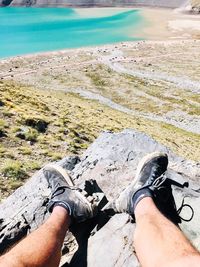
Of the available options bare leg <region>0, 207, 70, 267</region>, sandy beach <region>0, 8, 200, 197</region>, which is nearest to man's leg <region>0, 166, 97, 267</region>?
bare leg <region>0, 207, 70, 267</region>

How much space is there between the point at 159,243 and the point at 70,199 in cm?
270

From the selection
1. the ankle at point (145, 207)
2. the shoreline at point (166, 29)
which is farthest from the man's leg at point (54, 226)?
the shoreline at point (166, 29)

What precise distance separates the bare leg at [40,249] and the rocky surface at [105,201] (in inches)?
43.3

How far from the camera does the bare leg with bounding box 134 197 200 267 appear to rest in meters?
5.52

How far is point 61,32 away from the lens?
160125mm

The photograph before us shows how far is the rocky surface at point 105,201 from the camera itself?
795 centimetres

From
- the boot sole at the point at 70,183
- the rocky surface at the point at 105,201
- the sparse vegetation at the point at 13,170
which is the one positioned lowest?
the sparse vegetation at the point at 13,170

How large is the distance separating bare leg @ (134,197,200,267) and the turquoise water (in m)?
123

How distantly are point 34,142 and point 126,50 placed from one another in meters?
107

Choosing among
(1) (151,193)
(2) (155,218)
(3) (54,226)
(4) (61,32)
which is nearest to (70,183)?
(3) (54,226)

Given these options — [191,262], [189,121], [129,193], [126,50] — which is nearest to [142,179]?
[129,193]

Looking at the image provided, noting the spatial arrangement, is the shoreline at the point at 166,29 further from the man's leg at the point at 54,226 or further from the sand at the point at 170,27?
the man's leg at the point at 54,226

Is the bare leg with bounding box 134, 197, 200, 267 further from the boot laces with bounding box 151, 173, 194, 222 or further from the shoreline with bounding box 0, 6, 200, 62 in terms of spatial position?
the shoreline with bounding box 0, 6, 200, 62

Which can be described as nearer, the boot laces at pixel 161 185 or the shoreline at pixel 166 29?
the boot laces at pixel 161 185
